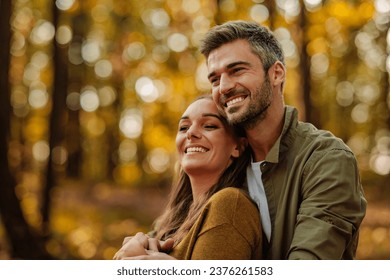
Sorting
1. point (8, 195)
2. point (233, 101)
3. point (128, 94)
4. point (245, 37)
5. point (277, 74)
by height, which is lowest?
point (8, 195)

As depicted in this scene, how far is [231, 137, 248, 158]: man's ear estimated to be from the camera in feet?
7.54

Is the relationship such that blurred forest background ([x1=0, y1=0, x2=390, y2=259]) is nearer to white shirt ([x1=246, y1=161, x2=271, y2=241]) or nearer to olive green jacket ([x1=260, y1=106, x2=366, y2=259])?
white shirt ([x1=246, y1=161, x2=271, y2=241])

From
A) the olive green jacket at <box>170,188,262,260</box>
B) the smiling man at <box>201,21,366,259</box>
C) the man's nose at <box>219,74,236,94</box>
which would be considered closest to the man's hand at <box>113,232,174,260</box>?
the olive green jacket at <box>170,188,262,260</box>

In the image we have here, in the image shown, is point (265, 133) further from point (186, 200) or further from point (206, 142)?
point (186, 200)

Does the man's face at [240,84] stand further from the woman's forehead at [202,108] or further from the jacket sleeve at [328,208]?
the jacket sleeve at [328,208]

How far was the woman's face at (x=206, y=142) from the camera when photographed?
223cm

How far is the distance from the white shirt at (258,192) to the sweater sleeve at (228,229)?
12 cm

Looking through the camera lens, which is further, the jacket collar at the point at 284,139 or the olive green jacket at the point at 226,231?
the jacket collar at the point at 284,139

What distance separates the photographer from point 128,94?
1448 centimetres

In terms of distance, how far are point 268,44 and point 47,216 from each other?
18.5 ft

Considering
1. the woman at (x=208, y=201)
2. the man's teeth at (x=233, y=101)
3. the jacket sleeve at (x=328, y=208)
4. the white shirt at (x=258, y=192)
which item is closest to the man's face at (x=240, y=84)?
the man's teeth at (x=233, y=101)

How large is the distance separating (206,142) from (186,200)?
0.36 meters

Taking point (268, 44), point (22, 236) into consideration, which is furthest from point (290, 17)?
point (268, 44)

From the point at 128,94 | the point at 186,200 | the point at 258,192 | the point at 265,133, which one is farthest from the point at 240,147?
the point at 128,94
